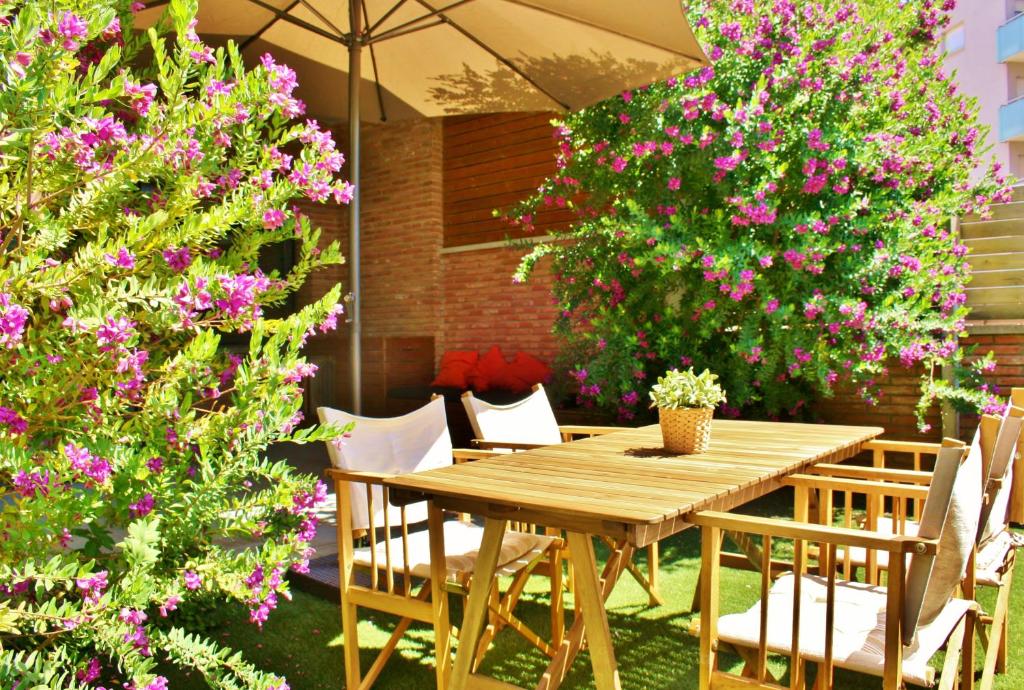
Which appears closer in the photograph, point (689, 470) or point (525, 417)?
point (689, 470)

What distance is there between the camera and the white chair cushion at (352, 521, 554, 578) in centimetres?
246

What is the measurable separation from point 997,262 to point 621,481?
505cm

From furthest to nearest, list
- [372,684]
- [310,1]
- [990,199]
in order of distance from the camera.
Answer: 1. [990,199]
2. [310,1]
3. [372,684]

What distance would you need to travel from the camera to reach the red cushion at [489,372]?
742 centimetres

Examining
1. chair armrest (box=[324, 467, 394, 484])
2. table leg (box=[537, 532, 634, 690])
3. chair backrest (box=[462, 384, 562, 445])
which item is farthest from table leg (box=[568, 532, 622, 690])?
chair backrest (box=[462, 384, 562, 445])

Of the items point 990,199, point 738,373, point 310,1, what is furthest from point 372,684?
point 990,199

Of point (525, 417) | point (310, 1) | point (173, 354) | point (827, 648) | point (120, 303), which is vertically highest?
point (310, 1)

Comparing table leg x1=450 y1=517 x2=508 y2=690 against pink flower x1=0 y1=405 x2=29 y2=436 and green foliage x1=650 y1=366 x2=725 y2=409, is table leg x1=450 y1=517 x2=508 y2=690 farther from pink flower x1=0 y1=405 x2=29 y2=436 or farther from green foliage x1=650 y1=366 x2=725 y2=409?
pink flower x1=0 y1=405 x2=29 y2=436

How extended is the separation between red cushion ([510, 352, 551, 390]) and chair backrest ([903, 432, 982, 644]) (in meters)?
5.32

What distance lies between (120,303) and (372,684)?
1571 millimetres

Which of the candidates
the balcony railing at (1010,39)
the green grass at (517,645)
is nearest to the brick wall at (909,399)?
the green grass at (517,645)

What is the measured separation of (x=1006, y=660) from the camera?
2621mm

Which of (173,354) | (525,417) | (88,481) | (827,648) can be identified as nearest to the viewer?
(88,481)

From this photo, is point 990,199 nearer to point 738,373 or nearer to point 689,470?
point 738,373
